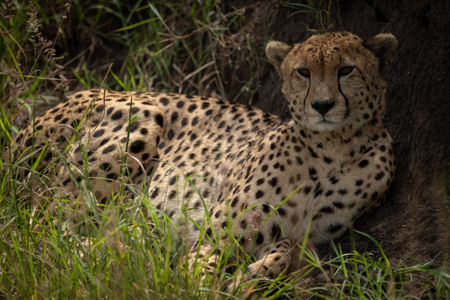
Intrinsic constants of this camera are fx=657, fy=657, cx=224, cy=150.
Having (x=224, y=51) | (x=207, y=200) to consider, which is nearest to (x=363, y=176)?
(x=207, y=200)

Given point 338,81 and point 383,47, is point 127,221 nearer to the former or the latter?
point 338,81

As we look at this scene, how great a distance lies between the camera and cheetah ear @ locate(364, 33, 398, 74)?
355 cm

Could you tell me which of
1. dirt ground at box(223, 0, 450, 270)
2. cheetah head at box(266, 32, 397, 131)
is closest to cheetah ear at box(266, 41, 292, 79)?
cheetah head at box(266, 32, 397, 131)

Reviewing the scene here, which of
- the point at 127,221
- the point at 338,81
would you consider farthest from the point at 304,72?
the point at 127,221

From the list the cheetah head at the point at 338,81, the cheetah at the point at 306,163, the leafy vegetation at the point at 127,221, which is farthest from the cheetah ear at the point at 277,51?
the leafy vegetation at the point at 127,221

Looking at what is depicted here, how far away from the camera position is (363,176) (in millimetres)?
3465

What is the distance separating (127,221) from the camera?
3.04 m

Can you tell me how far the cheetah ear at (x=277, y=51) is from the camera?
12.6ft

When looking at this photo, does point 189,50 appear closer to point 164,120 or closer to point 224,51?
point 224,51

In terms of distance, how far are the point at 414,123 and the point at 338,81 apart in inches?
29.4

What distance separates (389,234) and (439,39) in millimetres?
1264

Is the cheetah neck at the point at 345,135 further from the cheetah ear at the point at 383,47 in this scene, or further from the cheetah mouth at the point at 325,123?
the cheetah ear at the point at 383,47

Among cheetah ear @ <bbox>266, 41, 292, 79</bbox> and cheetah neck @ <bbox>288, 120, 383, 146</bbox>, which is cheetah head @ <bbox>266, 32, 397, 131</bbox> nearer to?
cheetah neck @ <bbox>288, 120, 383, 146</bbox>

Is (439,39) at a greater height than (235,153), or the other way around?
(439,39)
